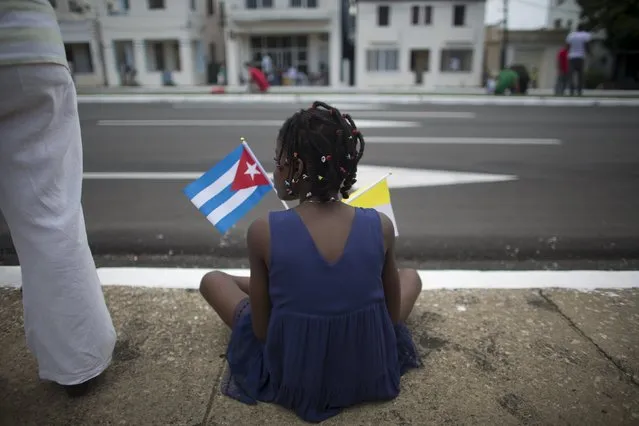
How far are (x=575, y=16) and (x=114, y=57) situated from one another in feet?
117

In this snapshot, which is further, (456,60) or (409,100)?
(456,60)

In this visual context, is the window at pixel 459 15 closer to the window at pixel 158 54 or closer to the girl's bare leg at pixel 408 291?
the window at pixel 158 54

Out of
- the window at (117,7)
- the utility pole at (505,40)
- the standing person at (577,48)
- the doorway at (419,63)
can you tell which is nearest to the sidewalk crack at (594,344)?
the standing person at (577,48)

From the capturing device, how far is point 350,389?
187 centimetres

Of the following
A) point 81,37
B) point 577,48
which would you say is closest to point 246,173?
point 577,48

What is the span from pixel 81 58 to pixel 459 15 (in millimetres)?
22768

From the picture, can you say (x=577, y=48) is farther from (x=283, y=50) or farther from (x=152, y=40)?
(x=152, y=40)

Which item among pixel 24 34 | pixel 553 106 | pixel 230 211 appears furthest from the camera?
pixel 553 106

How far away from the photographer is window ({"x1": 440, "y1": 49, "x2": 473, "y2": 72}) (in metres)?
28.8

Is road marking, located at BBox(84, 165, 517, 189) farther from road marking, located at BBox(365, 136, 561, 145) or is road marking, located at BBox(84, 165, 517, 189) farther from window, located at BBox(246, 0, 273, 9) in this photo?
window, located at BBox(246, 0, 273, 9)

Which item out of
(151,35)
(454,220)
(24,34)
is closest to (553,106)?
(454,220)

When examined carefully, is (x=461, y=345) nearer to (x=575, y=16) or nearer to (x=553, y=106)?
(x=553, y=106)

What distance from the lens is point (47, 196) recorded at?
1.68 m

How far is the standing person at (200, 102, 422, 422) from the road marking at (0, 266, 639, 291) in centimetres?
114
